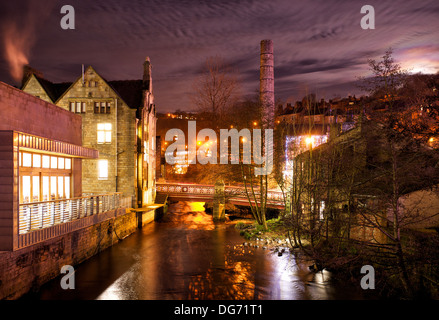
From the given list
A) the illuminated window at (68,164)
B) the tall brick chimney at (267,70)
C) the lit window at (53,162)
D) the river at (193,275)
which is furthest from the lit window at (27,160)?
the tall brick chimney at (267,70)

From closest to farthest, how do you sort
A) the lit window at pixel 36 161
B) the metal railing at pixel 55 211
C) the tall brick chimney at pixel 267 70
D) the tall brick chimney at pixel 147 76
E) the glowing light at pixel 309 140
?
the metal railing at pixel 55 211
the lit window at pixel 36 161
the glowing light at pixel 309 140
the tall brick chimney at pixel 147 76
the tall brick chimney at pixel 267 70

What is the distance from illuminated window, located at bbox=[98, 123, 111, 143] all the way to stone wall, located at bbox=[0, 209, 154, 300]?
355 inches

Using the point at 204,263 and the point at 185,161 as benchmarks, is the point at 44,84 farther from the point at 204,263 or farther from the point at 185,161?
the point at 185,161

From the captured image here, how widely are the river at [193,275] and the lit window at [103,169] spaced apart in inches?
253

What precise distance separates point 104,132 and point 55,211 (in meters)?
15.3

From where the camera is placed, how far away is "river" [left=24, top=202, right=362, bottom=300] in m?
13.2

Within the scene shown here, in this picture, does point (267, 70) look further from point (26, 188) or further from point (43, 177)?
point (26, 188)

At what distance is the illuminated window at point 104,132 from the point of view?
27.2 meters

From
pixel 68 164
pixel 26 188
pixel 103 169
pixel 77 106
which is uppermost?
pixel 77 106

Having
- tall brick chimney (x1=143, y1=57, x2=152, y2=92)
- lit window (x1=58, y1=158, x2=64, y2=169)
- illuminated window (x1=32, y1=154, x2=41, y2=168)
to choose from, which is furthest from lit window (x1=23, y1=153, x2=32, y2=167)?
tall brick chimney (x1=143, y1=57, x2=152, y2=92)

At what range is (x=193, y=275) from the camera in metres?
15.7

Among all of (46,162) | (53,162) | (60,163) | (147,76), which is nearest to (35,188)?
(46,162)

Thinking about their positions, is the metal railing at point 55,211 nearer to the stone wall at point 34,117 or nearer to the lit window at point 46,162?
the lit window at point 46,162
